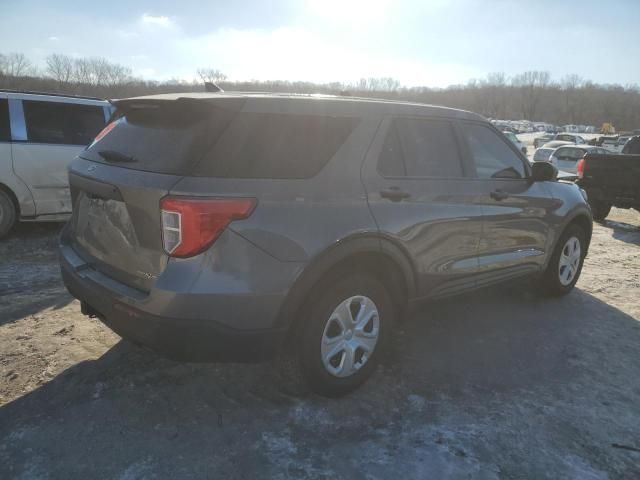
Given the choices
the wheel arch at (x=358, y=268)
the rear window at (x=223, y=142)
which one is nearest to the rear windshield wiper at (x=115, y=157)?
the rear window at (x=223, y=142)

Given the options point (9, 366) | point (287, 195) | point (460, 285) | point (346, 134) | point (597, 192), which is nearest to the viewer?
point (287, 195)

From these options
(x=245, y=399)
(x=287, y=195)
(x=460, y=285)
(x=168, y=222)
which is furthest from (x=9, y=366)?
(x=460, y=285)

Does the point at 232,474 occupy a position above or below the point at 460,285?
below

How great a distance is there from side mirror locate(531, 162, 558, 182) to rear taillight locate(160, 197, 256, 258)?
304cm

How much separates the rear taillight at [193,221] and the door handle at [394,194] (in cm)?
101

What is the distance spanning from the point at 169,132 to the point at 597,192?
9399mm

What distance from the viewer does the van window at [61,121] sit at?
6117mm

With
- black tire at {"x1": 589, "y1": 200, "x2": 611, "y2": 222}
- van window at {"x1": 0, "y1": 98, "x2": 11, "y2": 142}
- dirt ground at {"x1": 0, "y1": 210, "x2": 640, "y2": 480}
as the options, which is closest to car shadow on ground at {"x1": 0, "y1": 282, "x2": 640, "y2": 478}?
dirt ground at {"x1": 0, "y1": 210, "x2": 640, "y2": 480}

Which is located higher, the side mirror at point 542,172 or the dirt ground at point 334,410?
the side mirror at point 542,172

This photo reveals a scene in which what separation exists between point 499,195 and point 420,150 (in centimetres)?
93

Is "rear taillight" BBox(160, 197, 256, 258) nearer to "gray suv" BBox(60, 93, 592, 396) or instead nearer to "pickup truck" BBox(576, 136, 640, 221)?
"gray suv" BBox(60, 93, 592, 396)

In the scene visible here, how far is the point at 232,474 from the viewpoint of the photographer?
231 cm

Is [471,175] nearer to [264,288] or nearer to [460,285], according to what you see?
[460,285]

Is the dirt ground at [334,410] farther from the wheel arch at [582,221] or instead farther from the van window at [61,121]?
the van window at [61,121]
